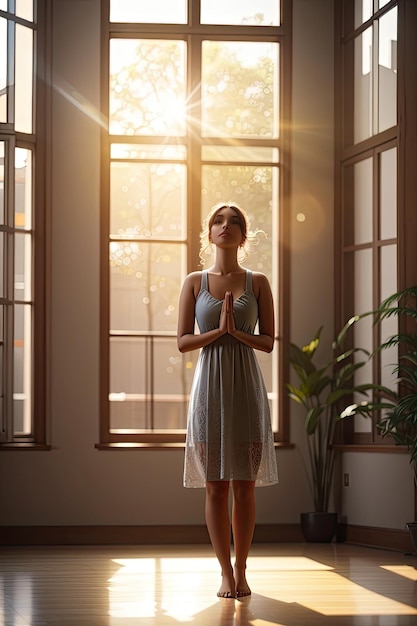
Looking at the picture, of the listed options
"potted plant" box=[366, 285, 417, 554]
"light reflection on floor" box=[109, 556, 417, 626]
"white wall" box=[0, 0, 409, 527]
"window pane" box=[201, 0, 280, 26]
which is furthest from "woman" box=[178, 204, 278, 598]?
"window pane" box=[201, 0, 280, 26]

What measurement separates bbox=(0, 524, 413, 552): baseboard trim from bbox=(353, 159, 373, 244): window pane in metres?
1.80

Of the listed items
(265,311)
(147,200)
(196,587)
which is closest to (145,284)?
(147,200)

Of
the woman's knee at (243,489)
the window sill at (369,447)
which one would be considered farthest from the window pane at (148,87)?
the woman's knee at (243,489)

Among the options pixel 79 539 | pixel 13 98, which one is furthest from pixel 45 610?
pixel 13 98

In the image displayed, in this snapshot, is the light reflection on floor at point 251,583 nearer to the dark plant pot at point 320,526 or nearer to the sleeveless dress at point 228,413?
the sleeveless dress at point 228,413

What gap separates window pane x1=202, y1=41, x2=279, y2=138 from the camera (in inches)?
267

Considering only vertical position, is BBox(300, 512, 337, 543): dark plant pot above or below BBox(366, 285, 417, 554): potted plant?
below

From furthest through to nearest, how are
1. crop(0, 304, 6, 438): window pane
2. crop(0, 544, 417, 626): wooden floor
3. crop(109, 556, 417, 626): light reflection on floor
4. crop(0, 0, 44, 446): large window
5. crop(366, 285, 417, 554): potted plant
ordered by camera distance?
crop(0, 0, 44, 446): large window
crop(0, 304, 6, 438): window pane
crop(366, 285, 417, 554): potted plant
crop(109, 556, 417, 626): light reflection on floor
crop(0, 544, 417, 626): wooden floor

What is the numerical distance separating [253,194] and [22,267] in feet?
5.10

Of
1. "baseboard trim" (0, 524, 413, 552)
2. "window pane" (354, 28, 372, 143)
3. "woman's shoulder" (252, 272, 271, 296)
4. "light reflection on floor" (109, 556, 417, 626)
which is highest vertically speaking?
"window pane" (354, 28, 372, 143)

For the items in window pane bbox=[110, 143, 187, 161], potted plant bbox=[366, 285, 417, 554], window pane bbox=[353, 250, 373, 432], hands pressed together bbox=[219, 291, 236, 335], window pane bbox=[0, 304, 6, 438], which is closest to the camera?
hands pressed together bbox=[219, 291, 236, 335]

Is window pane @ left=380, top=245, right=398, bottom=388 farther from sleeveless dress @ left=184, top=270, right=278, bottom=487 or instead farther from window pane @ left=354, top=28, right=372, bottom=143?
sleeveless dress @ left=184, top=270, right=278, bottom=487

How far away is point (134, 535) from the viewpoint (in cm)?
638

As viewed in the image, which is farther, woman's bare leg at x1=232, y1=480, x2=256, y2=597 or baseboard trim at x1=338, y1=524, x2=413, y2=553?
baseboard trim at x1=338, y1=524, x2=413, y2=553
